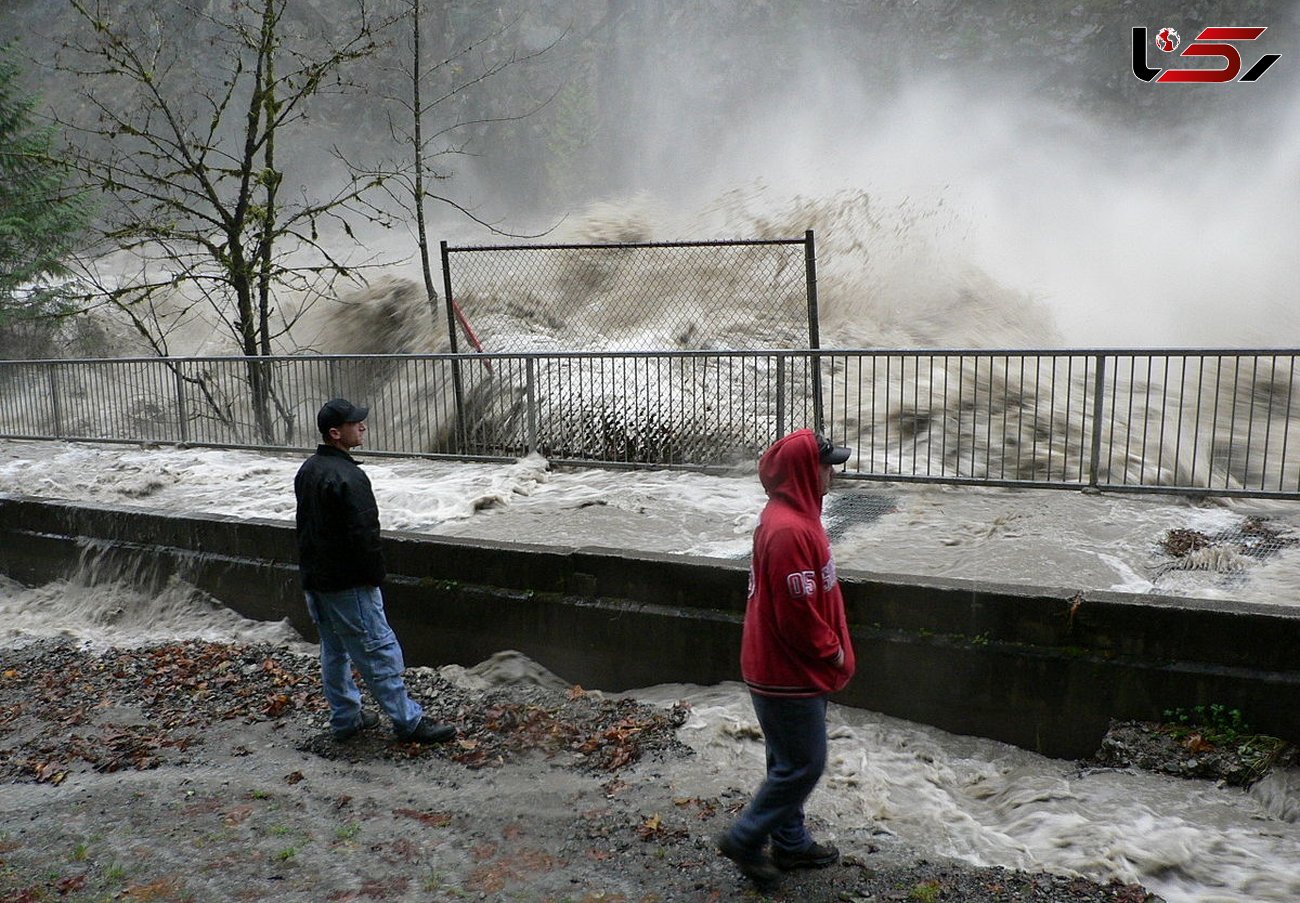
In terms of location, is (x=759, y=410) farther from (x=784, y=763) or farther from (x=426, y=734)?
(x=784, y=763)

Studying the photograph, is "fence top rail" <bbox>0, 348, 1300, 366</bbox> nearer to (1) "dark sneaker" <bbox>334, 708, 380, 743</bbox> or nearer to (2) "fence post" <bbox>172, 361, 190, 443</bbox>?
(2) "fence post" <bbox>172, 361, 190, 443</bbox>

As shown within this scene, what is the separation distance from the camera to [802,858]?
14.3ft

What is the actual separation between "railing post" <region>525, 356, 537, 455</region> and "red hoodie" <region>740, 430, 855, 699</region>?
251 inches

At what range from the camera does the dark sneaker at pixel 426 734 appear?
5.94 m

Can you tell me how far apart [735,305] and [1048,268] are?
6612 mm

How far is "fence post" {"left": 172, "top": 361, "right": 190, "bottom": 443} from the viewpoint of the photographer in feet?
38.7

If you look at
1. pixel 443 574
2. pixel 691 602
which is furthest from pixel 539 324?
pixel 691 602

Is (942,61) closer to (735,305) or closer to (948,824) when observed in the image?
(735,305)

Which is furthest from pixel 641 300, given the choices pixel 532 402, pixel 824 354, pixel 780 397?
pixel 824 354

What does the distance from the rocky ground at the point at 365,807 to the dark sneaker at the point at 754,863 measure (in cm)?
6

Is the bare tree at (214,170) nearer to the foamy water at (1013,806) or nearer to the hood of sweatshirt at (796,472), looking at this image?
the foamy water at (1013,806)

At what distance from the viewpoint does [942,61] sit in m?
28.7

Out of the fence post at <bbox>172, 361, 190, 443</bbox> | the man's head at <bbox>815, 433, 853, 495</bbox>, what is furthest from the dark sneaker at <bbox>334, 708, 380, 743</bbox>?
the fence post at <bbox>172, 361, 190, 443</bbox>
